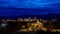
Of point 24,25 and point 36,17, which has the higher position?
point 36,17

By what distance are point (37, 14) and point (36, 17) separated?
53mm

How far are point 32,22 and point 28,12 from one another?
0.56 ft

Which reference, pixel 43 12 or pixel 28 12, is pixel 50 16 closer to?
pixel 43 12

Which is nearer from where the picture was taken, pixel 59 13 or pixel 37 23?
pixel 59 13

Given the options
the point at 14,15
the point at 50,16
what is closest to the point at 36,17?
the point at 50,16

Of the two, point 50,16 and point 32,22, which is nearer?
point 50,16

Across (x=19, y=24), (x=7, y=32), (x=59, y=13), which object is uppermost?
(x=59, y=13)

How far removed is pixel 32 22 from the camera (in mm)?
1805

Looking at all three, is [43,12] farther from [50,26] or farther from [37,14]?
[50,26]

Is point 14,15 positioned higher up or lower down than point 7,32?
higher up

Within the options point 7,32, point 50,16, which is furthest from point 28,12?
point 7,32

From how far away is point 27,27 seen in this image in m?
1.80

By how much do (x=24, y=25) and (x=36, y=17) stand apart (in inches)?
9.2

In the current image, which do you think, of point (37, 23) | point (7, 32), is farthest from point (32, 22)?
point (7, 32)
